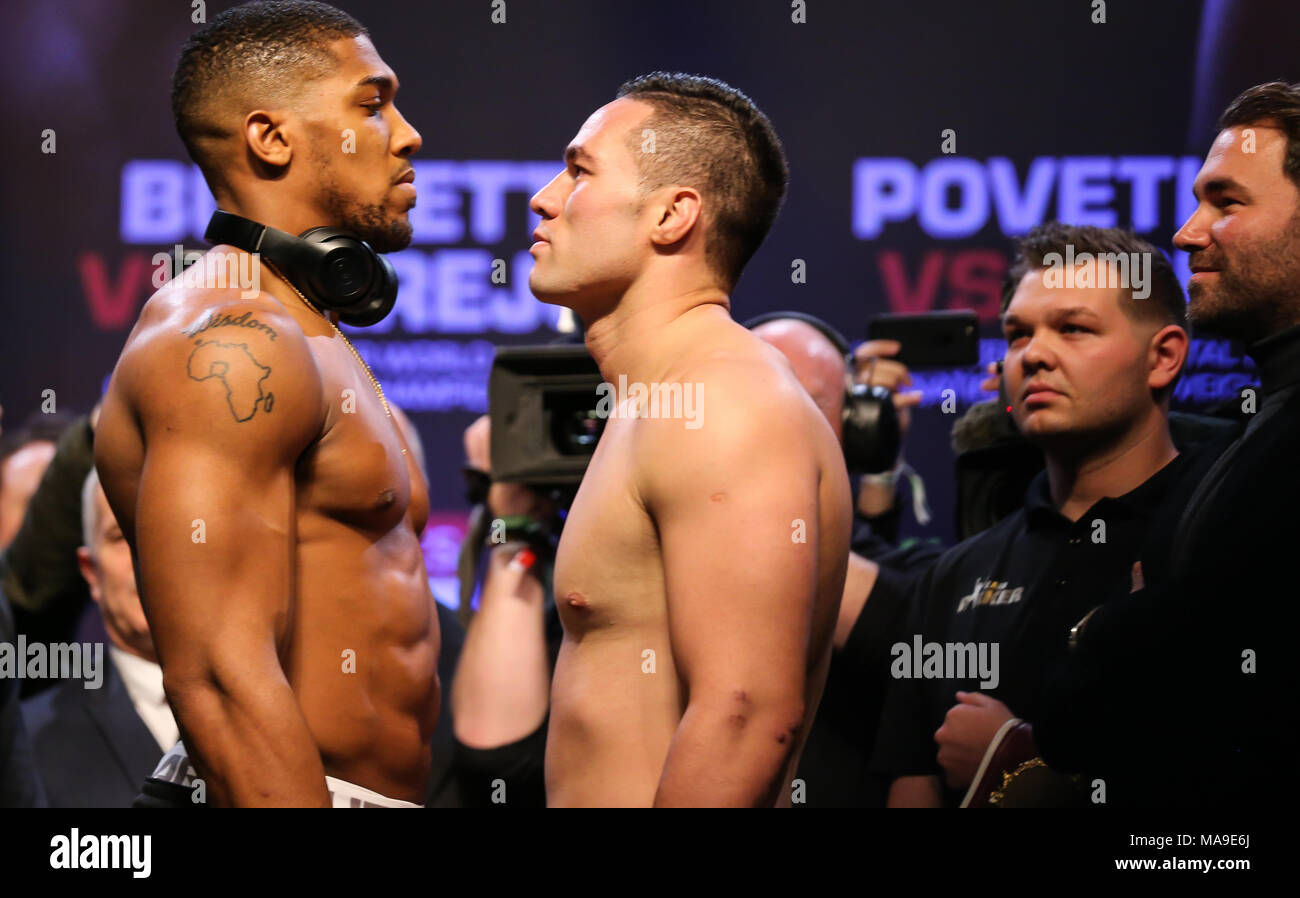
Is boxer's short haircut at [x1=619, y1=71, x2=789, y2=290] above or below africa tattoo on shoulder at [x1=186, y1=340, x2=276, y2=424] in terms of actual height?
above

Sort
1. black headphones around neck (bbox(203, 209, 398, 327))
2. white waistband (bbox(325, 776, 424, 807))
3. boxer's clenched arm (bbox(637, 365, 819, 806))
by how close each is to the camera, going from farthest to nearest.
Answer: black headphones around neck (bbox(203, 209, 398, 327))
white waistband (bbox(325, 776, 424, 807))
boxer's clenched arm (bbox(637, 365, 819, 806))

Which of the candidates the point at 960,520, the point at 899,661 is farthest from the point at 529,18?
the point at 899,661

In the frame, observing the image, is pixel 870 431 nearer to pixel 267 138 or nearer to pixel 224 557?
pixel 267 138

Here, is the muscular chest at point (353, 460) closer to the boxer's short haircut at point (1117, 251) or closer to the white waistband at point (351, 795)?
the white waistband at point (351, 795)

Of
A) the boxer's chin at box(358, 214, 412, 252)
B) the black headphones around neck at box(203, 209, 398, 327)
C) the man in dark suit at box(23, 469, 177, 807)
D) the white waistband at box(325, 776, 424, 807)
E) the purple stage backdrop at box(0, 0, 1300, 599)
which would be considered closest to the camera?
the white waistband at box(325, 776, 424, 807)

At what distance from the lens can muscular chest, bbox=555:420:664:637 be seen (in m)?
1.61

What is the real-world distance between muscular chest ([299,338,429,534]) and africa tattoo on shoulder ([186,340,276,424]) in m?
0.15

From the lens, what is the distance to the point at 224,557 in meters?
1.63

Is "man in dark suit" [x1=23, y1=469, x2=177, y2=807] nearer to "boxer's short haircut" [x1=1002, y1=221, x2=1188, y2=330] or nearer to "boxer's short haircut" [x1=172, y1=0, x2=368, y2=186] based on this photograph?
"boxer's short haircut" [x1=172, y1=0, x2=368, y2=186]

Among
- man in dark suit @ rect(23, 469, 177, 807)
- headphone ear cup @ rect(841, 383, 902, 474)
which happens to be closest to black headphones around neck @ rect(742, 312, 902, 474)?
headphone ear cup @ rect(841, 383, 902, 474)

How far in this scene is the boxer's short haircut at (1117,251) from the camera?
247 cm

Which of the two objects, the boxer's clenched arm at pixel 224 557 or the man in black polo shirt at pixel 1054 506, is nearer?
the boxer's clenched arm at pixel 224 557

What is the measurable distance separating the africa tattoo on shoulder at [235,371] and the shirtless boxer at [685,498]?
41cm

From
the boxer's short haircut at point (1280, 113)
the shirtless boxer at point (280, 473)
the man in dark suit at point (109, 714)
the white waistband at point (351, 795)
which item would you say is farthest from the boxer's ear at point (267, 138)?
the boxer's short haircut at point (1280, 113)
